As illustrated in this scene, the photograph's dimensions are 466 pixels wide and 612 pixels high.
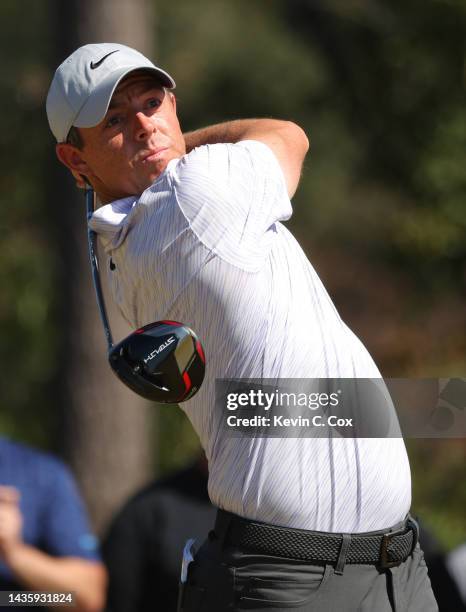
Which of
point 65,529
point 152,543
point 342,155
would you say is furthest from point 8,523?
point 342,155

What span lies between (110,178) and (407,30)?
22.1 ft

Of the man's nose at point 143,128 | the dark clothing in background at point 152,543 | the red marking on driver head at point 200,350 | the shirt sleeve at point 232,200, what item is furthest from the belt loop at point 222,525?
the dark clothing in background at point 152,543

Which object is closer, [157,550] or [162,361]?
[162,361]

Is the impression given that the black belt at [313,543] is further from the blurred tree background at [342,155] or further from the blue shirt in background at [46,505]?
the blurred tree background at [342,155]

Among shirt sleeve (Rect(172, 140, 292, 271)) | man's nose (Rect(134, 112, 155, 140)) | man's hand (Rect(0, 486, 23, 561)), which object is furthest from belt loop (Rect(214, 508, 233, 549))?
man's hand (Rect(0, 486, 23, 561))

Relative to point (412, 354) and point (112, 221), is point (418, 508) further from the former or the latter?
point (112, 221)

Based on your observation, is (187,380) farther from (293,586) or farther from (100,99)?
(100,99)

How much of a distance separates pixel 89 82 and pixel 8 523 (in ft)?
7.76

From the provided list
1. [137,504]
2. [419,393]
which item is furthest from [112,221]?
[137,504]

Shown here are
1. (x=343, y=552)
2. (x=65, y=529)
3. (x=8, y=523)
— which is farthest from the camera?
(x=65, y=529)

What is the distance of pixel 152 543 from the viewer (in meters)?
4.89

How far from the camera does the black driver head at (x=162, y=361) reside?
2.61 m

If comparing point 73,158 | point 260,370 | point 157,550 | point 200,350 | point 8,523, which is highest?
point 73,158

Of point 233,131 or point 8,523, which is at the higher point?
point 233,131
